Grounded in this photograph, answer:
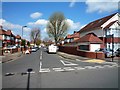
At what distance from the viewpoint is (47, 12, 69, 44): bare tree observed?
64.4m

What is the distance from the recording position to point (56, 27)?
64312 millimetres

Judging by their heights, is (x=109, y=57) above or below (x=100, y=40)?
below

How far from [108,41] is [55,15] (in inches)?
1283

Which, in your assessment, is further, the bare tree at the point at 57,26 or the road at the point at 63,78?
the bare tree at the point at 57,26

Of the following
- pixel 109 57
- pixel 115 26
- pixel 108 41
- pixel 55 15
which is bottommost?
pixel 109 57

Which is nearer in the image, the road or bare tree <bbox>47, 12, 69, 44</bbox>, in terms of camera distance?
the road

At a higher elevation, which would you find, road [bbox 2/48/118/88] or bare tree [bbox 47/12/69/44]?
bare tree [bbox 47/12/69/44]

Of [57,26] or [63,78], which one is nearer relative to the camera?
[63,78]

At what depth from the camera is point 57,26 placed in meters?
64.4

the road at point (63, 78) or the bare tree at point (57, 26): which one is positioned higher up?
the bare tree at point (57, 26)

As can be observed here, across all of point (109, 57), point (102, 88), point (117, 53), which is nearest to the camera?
point (102, 88)

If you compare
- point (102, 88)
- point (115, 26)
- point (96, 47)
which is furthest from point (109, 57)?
point (102, 88)

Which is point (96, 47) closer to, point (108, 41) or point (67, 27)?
point (108, 41)

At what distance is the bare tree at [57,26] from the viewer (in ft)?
211
